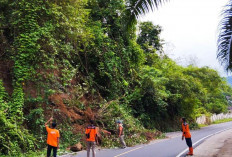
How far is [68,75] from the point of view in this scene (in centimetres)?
1476

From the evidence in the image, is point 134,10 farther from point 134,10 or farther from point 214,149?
point 214,149

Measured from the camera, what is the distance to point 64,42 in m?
15.9

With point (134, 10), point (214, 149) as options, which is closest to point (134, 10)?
point (134, 10)

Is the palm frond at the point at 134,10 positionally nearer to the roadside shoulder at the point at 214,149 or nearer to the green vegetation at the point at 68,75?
the green vegetation at the point at 68,75

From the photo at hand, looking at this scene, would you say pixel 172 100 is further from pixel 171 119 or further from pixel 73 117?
pixel 73 117

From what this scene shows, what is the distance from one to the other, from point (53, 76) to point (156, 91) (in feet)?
37.9

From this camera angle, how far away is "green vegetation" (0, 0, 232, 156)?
11.7m

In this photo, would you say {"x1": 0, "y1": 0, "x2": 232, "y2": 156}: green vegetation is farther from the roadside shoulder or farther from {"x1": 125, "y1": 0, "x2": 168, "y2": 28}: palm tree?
the roadside shoulder

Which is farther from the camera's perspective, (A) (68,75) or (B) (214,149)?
(A) (68,75)

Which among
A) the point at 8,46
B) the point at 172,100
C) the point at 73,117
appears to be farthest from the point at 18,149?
the point at 172,100

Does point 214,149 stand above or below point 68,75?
below

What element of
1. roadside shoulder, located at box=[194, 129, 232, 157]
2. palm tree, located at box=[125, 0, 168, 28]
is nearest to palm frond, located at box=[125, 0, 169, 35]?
palm tree, located at box=[125, 0, 168, 28]

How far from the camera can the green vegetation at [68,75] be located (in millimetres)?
11727

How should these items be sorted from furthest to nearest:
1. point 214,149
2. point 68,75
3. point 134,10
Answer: point 68,75
point 214,149
point 134,10
